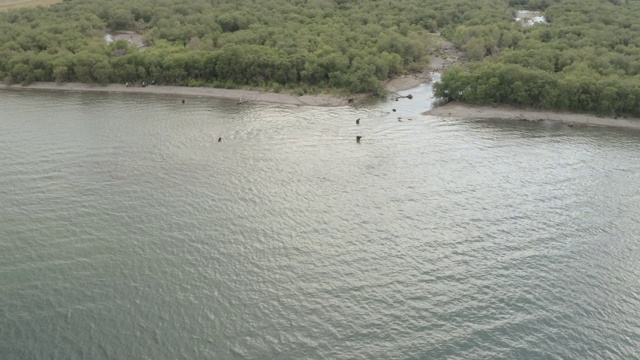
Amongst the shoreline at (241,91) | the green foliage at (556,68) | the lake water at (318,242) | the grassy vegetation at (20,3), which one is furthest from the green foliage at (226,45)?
the grassy vegetation at (20,3)

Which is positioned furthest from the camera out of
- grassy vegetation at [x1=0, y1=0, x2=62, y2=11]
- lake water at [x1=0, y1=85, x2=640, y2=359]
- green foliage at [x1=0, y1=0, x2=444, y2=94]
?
grassy vegetation at [x1=0, y1=0, x2=62, y2=11]

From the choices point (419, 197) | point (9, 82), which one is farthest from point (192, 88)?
point (419, 197)

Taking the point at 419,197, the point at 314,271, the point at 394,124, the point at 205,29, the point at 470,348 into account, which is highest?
the point at 205,29

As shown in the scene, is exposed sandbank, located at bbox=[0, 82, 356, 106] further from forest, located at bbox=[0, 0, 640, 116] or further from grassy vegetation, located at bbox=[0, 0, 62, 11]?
grassy vegetation, located at bbox=[0, 0, 62, 11]

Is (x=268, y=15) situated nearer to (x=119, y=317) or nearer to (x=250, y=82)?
(x=250, y=82)

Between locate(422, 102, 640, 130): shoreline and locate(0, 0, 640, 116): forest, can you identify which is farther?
locate(0, 0, 640, 116): forest

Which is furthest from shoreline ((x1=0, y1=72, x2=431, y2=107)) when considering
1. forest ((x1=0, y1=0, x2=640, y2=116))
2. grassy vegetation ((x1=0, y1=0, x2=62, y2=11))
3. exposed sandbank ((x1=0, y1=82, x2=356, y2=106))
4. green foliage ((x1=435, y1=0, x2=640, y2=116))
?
grassy vegetation ((x1=0, y1=0, x2=62, y2=11))

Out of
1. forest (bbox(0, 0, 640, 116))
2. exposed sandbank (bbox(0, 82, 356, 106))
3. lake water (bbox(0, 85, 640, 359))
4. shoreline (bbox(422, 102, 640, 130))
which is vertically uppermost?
forest (bbox(0, 0, 640, 116))
